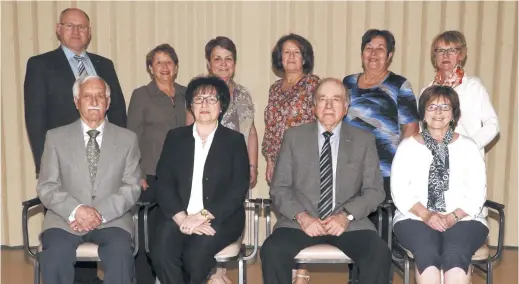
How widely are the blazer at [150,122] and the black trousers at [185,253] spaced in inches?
30.6

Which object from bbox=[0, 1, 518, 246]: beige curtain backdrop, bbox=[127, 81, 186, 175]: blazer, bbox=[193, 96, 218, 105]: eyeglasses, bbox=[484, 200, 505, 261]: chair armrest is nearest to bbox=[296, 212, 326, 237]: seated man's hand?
bbox=[193, 96, 218, 105]: eyeglasses

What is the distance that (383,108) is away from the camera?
438 centimetres

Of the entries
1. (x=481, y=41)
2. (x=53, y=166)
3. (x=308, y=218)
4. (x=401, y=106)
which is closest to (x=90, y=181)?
(x=53, y=166)

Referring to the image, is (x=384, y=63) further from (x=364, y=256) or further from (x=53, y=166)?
(x=53, y=166)

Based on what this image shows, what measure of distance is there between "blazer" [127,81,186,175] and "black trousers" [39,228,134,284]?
0.84m

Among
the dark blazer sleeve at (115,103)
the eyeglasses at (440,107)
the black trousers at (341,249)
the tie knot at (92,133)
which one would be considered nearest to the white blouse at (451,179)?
the eyeglasses at (440,107)

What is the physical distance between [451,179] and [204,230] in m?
1.53

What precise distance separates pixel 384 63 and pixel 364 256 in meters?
1.45

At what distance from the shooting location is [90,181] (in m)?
3.96

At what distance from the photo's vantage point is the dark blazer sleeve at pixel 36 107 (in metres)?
4.43

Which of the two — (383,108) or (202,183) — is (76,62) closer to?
(202,183)

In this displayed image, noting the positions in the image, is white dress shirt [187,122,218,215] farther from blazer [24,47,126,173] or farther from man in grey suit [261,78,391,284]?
blazer [24,47,126,173]

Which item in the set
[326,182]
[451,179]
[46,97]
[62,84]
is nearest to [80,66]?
[62,84]

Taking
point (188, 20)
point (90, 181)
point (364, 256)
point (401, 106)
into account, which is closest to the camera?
point (364, 256)
